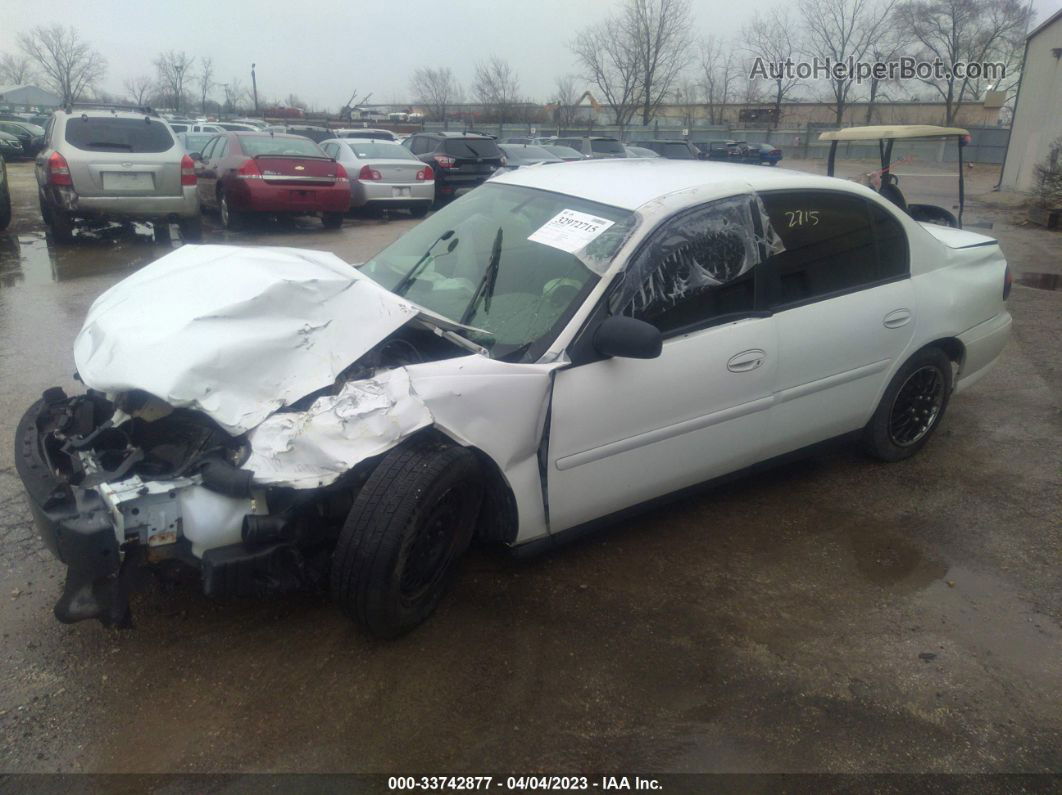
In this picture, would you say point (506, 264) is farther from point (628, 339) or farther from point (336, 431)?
point (336, 431)

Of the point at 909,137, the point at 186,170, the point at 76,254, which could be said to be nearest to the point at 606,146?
the point at 186,170

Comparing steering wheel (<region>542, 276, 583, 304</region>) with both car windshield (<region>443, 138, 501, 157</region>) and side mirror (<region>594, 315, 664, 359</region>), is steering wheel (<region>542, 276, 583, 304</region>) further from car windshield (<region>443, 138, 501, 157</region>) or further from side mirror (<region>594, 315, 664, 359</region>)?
car windshield (<region>443, 138, 501, 157</region>)

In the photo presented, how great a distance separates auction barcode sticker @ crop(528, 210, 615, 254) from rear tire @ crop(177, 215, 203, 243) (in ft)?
29.2

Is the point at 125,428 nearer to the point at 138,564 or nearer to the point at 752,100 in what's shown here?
the point at 138,564

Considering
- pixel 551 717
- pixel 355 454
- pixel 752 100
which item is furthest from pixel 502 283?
pixel 752 100

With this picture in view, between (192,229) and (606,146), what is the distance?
1384 centimetres

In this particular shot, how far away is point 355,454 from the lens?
2.54 meters

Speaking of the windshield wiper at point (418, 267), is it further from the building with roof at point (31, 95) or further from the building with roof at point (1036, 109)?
the building with roof at point (31, 95)

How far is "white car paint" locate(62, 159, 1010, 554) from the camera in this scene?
8.69 feet

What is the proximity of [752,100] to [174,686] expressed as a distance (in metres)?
63.0

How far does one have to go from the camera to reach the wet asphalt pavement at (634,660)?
8.09 ft

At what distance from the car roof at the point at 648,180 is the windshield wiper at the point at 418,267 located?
18.6 inches

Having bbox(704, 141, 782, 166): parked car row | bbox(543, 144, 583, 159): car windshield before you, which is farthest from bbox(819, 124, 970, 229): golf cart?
bbox(704, 141, 782, 166): parked car row

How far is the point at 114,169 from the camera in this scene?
10172mm
